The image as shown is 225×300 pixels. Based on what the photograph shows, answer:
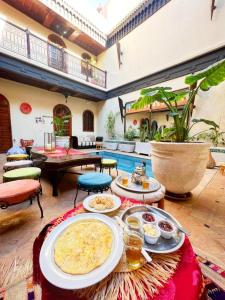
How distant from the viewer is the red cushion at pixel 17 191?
4.46ft

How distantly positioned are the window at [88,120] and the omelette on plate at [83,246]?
28.5 ft

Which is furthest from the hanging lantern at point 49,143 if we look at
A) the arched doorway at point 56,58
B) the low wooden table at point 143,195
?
the arched doorway at point 56,58

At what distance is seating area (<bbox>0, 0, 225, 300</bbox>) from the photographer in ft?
1.73

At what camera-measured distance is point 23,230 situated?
1.57m

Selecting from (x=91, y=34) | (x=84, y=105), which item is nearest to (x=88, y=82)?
(x=84, y=105)

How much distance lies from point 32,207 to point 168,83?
249 inches

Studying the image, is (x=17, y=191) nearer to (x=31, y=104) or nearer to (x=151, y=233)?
(x=151, y=233)

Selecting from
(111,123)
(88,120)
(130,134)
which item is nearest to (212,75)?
(130,134)

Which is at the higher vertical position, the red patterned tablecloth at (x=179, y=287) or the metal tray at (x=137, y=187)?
the metal tray at (x=137, y=187)

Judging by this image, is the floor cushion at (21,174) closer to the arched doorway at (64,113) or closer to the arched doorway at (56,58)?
the arched doorway at (64,113)

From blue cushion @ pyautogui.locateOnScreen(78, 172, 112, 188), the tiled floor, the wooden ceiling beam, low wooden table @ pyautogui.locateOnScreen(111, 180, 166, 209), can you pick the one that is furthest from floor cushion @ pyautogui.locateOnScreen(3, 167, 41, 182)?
the wooden ceiling beam

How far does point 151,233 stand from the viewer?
2.06 ft

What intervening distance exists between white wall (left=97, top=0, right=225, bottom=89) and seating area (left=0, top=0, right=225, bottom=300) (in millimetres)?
41

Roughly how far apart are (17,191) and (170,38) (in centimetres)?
739
